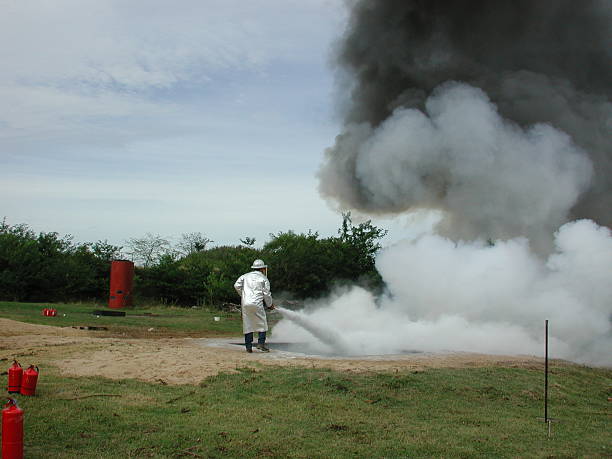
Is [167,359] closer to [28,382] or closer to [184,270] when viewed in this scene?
[28,382]

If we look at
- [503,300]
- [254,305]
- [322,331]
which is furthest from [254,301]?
[503,300]

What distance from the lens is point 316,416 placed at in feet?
29.8

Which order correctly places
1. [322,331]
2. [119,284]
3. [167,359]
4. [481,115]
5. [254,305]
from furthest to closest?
[119,284], [481,115], [322,331], [254,305], [167,359]

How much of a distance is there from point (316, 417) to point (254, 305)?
5.83m

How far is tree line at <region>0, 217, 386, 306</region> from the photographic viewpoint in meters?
31.3

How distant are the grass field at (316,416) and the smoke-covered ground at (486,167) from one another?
5.90 meters

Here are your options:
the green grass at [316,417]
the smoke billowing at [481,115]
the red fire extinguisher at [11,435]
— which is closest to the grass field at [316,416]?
the green grass at [316,417]

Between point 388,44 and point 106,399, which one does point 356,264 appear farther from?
point 106,399

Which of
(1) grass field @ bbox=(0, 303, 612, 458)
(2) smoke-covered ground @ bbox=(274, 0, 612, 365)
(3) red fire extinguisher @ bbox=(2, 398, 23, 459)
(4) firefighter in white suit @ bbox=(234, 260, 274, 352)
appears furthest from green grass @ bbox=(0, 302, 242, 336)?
(3) red fire extinguisher @ bbox=(2, 398, 23, 459)

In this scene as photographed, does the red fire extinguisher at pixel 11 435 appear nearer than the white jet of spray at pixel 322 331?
Yes

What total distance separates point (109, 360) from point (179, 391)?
2.65m

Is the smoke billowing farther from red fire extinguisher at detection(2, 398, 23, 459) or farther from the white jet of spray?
red fire extinguisher at detection(2, 398, 23, 459)

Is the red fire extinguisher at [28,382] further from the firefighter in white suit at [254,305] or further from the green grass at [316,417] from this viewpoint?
the firefighter in white suit at [254,305]

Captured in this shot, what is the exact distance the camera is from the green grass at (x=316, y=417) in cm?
756
